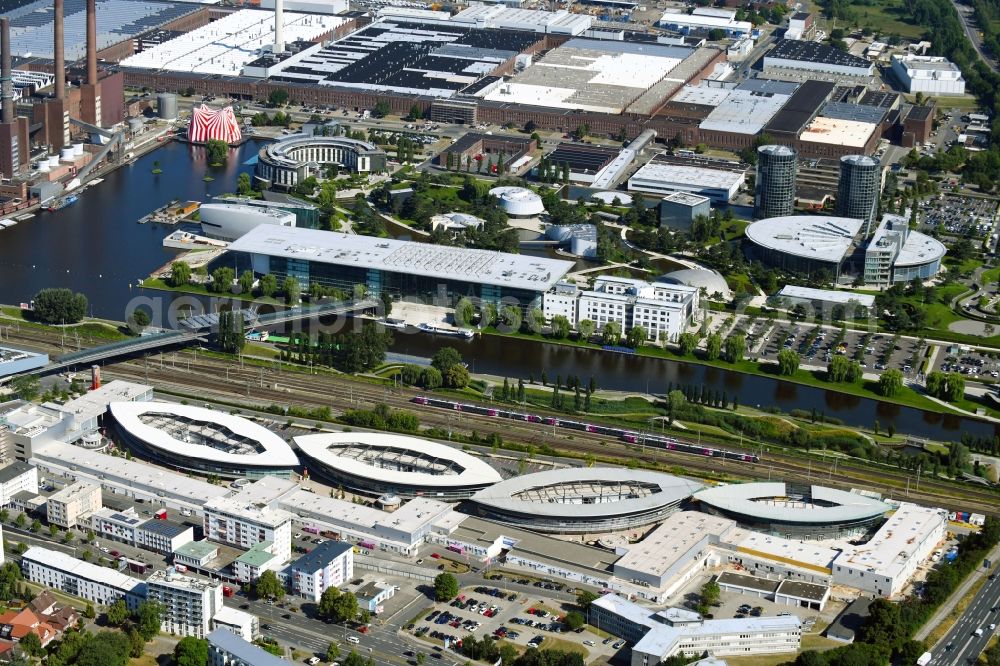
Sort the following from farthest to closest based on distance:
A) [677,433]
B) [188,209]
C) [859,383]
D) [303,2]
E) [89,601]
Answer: [303,2] < [188,209] < [859,383] < [677,433] < [89,601]

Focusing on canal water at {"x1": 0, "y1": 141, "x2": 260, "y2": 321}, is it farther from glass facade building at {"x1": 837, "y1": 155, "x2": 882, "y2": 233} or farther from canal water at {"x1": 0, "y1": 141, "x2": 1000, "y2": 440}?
glass facade building at {"x1": 837, "y1": 155, "x2": 882, "y2": 233}

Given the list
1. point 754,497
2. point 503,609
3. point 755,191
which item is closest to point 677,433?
point 754,497

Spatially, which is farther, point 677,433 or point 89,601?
point 677,433

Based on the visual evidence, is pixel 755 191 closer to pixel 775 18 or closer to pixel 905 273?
pixel 905 273

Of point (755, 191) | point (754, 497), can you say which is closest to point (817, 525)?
point (754, 497)

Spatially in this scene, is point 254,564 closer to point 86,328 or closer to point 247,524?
point 247,524

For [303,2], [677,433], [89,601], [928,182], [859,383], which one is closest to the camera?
[89,601]

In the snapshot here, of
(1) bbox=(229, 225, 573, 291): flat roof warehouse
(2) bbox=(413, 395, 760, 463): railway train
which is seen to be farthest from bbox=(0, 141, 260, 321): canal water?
(2) bbox=(413, 395, 760, 463): railway train
